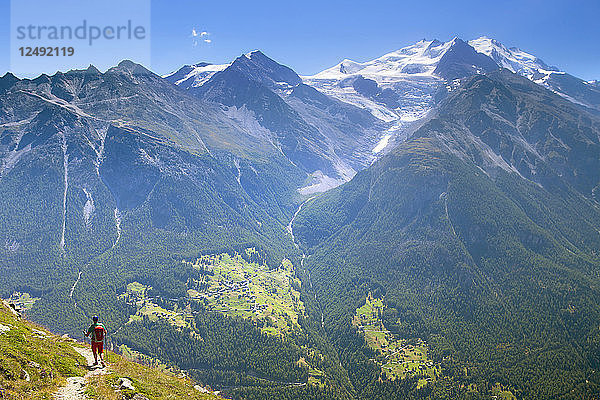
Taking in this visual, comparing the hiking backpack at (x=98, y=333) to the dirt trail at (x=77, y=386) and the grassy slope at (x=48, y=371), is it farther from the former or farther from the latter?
the grassy slope at (x=48, y=371)

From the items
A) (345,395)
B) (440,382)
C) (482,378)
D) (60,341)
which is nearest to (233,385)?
(345,395)

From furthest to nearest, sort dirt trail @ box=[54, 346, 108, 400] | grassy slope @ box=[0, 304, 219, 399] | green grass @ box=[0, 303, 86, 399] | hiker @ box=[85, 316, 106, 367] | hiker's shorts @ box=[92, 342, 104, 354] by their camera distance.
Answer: hiker's shorts @ box=[92, 342, 104, 354] < hiker @ box=[85, 316, 106, 367] < dirt trail @ box=[54, 346, 108, 400] < grassy slope @ box=[0, 304, 219, 399] < green grass @ box=[0, 303, 86, 399]

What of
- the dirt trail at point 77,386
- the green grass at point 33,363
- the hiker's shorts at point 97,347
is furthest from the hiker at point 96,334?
the green grass at point 33,363

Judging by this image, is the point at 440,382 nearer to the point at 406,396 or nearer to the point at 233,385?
the point at 406,396

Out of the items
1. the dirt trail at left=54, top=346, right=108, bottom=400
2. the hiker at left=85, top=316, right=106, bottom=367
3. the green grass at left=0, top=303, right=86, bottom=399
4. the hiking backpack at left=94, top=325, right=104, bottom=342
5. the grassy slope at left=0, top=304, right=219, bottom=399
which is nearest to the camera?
the green grass at left=0, top=303, right=86, bottom=399

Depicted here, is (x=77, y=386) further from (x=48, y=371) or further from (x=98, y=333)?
(x=98, y=333)

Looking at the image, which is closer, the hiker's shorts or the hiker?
the hiker

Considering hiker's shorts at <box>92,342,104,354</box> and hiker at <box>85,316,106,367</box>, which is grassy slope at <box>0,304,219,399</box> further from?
hiker at <box>85,316,106,367</box>

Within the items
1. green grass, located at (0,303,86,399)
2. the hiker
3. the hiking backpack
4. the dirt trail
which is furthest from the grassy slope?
the hiking backpack

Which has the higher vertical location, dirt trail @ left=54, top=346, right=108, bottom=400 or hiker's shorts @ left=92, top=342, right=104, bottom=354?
hiker's shorts @ left=92, top=342, right=104, bottom=354

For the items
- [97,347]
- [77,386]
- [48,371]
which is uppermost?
[97,347]

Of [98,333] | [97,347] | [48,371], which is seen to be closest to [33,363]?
[48,371]
